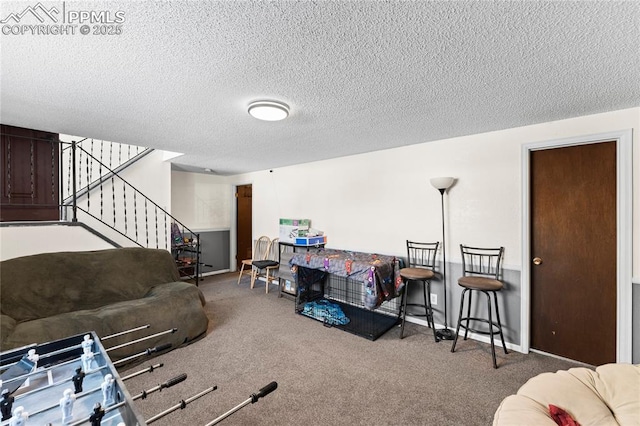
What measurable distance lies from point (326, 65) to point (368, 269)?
2146 mm

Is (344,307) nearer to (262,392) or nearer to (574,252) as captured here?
(574,252)

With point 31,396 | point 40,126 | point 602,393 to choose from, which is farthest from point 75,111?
point 602,393

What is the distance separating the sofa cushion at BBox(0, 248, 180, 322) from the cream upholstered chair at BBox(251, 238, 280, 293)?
59.8 inches

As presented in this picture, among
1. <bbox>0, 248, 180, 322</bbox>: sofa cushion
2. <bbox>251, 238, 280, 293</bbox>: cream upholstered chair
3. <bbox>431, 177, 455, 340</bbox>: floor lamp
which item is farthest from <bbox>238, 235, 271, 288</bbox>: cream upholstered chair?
<bbox>431, 177, 455, 340</bbox>: floor lamp

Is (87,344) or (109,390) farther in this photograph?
(87,344)

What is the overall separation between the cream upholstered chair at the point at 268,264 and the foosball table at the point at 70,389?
10.8 feet

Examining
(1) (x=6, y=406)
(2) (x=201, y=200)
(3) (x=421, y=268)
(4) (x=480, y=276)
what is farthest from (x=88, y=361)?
(2) (x=201, y=200)

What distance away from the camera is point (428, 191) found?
3332 millimetres

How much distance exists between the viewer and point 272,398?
2.02m

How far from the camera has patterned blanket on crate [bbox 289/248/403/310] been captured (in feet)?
9.86

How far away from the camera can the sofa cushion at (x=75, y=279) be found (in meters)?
2.44

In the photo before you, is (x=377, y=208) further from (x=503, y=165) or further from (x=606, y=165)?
(x=606, y=165)

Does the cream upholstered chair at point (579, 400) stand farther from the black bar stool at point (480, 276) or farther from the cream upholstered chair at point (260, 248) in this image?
the cream upholstered chair at point (260, 248)

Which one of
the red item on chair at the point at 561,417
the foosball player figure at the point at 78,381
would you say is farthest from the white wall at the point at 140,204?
the red item on chair at the point at 561,417
